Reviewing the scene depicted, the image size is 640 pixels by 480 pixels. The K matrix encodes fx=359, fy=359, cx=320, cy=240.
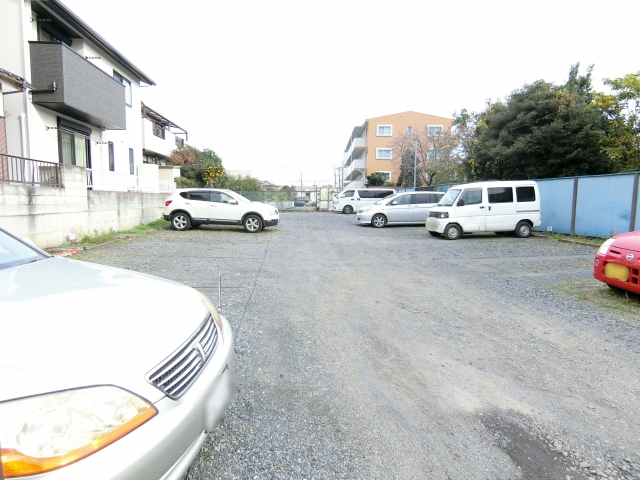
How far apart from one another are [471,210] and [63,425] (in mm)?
12368

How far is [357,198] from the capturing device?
1032 inches

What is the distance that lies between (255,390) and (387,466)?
1.17 meters

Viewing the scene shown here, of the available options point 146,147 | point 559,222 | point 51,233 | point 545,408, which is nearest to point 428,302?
point 545,408

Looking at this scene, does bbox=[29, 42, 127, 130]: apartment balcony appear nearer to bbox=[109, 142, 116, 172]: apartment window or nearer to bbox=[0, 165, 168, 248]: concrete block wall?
bbox=[109, 142, 116, 172]: apartment window

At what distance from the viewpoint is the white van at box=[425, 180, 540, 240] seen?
1200 cm

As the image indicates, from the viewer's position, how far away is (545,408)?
8.61ft

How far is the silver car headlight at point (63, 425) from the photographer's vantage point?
3.84 feet

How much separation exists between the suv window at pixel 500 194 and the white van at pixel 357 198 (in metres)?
13.4

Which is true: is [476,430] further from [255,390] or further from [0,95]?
[0,95]

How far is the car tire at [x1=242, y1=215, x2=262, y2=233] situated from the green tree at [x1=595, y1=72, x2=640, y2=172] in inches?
581

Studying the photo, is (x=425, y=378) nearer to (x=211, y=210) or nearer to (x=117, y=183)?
(x=211, y=210)

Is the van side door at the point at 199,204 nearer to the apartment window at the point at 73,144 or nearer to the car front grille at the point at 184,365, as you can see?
the apartment window at the point at 73,144

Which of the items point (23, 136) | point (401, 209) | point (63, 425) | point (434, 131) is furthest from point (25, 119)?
point (434, 131)

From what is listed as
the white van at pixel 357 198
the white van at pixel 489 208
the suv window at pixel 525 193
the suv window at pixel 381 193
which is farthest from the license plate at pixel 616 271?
the white van at pixel 357 198
